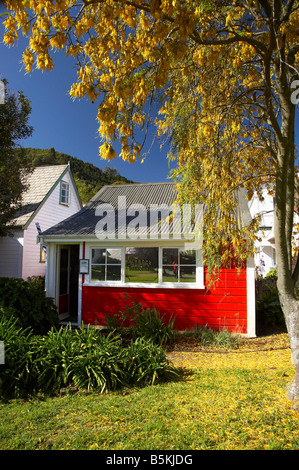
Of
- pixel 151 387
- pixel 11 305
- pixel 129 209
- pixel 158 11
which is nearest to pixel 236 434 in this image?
pixel 151 387

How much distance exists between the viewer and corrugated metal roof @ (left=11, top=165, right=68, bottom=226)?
14.4 meters

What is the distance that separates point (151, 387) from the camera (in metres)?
4.48

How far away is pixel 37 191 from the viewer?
16.2 m

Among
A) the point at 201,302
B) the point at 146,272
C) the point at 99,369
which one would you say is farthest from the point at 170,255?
the point at 99,369

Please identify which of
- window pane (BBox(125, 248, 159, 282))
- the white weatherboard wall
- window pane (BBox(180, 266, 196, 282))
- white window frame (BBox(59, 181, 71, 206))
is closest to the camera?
window pane (BBox(180, 266, 196, 282))

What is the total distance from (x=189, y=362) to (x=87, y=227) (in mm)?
5549

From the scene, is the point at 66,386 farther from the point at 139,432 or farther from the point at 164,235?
the point at 164,235

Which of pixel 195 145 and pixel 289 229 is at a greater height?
pixel 195 145

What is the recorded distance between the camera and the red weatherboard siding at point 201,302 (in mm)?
8266

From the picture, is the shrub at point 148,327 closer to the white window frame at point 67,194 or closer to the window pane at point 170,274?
the window pane at point 170,274

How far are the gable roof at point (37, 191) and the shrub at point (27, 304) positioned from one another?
7433 millimetres

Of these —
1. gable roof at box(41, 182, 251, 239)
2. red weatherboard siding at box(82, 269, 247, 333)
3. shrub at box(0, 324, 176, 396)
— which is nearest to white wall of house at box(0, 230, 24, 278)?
gable roof at box(41, 182, 251, 239)

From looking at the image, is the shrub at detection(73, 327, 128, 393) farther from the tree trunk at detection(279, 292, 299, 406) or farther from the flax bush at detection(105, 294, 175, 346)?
the tree trunk at detection(279, 292, 299, 406)

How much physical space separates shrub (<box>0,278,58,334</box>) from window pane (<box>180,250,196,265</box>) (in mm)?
3908
